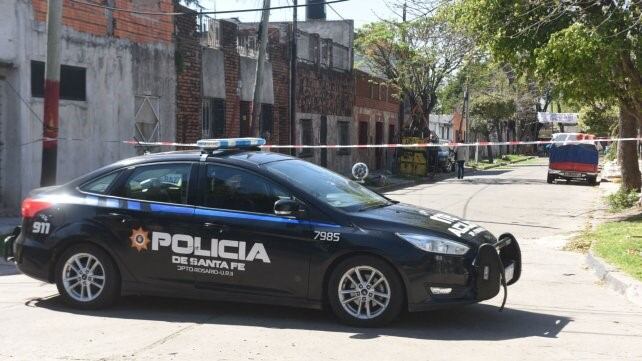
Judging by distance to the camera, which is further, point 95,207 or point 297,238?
point 95,207

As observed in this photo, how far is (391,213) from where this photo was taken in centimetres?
659

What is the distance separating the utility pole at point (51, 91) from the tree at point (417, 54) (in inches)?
816

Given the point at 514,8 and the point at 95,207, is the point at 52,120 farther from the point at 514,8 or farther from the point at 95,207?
the point at 514,8

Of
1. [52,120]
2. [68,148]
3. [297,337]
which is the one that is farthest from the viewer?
[68,148]

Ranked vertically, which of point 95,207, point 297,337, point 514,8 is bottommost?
point 297,337

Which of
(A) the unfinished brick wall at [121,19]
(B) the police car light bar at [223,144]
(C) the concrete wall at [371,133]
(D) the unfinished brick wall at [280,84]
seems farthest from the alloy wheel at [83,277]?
(C) the concrete wall at [371,133]

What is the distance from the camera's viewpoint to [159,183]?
22.5ft

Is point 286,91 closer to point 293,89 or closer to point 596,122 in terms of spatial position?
point 293,89

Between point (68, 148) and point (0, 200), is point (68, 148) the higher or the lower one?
the higher one

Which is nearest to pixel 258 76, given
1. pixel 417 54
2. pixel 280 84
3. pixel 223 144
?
pixel 280 84

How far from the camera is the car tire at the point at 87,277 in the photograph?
682 centimetres

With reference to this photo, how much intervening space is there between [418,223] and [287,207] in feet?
3.73

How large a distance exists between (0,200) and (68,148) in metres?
1.79

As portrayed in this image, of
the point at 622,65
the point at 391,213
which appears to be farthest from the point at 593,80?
the point at 391,213
